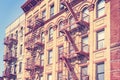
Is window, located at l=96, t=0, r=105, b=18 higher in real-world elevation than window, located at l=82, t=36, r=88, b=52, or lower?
higher

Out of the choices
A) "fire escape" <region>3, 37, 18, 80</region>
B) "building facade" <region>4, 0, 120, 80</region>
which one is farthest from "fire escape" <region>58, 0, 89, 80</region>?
"fire escape" <region>3, 37, 18, 80</region>

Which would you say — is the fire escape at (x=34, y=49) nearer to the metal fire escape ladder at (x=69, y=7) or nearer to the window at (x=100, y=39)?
the metal fire escape ladder at (x=69, y=7)

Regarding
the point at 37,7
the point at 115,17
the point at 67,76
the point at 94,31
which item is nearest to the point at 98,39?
the point at 94,31

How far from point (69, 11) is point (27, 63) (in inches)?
513

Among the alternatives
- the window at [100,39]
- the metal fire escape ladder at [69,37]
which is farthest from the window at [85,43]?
the window at [100,39]

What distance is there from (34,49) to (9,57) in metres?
8.74

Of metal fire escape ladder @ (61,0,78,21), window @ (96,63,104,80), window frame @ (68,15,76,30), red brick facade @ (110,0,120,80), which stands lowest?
window @ (96,63,104,80)

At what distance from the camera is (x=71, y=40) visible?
35.9 m

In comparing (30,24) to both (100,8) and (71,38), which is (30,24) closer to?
(71,38)

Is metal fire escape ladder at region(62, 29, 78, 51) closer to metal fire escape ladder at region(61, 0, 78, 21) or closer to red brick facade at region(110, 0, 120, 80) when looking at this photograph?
metal fire escape ladder at region(61, 0, 78, 21)

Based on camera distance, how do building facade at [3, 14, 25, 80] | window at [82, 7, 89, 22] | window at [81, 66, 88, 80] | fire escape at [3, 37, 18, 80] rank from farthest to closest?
fire escape at [3, 37, 18, 80] < building facade at [3, 14, 25, 80] < window at [82, 7, 89, 22] < window at [81, 66, 88, 80]

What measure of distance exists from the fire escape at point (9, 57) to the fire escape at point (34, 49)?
5.90m

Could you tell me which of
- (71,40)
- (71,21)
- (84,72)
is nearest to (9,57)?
(71,21)

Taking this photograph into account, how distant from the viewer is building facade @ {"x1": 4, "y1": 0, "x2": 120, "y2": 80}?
30797 millimetres
